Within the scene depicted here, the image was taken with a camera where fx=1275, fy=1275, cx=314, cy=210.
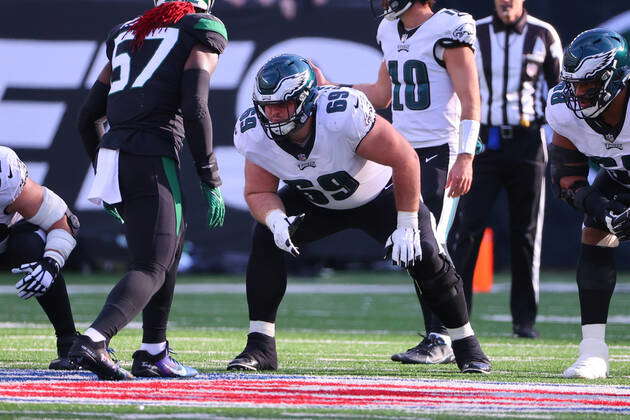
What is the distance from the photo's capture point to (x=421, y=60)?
561 centimetres

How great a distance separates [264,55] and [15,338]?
679cm

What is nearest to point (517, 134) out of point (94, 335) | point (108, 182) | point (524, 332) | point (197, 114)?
point (524, 332)

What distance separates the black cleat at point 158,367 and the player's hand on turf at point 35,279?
0.47m

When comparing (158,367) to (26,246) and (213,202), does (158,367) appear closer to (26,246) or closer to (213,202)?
(213,202)

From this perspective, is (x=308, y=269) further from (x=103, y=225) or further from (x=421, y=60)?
(x=421, y=60)

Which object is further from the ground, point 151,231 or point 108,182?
point 108,182

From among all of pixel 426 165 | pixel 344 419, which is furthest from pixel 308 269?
pixel 344 419

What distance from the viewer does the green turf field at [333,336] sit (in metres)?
4.84

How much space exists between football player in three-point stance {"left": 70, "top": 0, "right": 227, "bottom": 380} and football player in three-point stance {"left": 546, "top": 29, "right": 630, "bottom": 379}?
51.2 inches

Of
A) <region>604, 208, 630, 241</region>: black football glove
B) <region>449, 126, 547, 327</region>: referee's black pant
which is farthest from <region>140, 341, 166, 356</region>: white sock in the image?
<region>449, 126, 547, 327</region>: referee's black pant

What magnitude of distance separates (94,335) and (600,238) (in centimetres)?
199

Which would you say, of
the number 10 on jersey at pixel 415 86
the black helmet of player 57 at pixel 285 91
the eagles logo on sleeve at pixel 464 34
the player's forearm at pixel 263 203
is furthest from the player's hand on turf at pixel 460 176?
the black helmet of player 57 at pixel 285 91

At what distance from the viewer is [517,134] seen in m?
7.12

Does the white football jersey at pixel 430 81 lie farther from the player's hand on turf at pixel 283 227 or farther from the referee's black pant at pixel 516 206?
the referee's black pant at pixel 516 206
